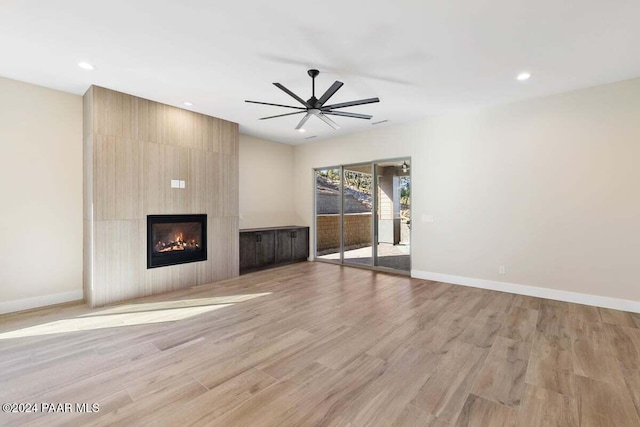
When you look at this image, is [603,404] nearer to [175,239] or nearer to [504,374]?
[504,374]

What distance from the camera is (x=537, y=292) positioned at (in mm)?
4316

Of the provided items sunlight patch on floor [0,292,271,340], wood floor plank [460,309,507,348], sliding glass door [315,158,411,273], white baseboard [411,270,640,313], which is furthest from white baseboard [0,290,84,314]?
white baseboard [411,270,640,313]

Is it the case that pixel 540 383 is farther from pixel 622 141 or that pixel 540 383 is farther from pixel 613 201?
pixel 622 141

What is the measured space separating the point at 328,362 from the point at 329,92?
2764 millimetres

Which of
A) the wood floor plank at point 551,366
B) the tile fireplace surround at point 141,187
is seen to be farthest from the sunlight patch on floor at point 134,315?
the wood floor plank at point 551,366

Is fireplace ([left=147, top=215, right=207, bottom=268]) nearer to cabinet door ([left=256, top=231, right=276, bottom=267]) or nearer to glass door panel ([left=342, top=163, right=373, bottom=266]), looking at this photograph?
cabinet door ([left=256, top=231, right=276, bottom=267])

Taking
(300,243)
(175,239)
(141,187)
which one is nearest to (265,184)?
(300,243)

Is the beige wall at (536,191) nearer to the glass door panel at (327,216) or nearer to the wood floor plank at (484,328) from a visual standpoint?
the wood floor plank at (484,328)

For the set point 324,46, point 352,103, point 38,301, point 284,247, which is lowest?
point 38,301

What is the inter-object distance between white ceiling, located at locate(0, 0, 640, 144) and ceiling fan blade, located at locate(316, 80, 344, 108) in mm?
357

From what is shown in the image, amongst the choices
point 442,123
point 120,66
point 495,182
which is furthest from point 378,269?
point 120,66

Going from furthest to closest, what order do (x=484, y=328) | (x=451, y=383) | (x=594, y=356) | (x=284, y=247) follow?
(x=284, y=247)
(x=484, y=328)
(x=594, y=356)
(x=451, y=383)

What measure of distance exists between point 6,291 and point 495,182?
7.15 meters

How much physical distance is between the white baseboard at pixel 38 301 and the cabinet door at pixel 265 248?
2973 millimetres
